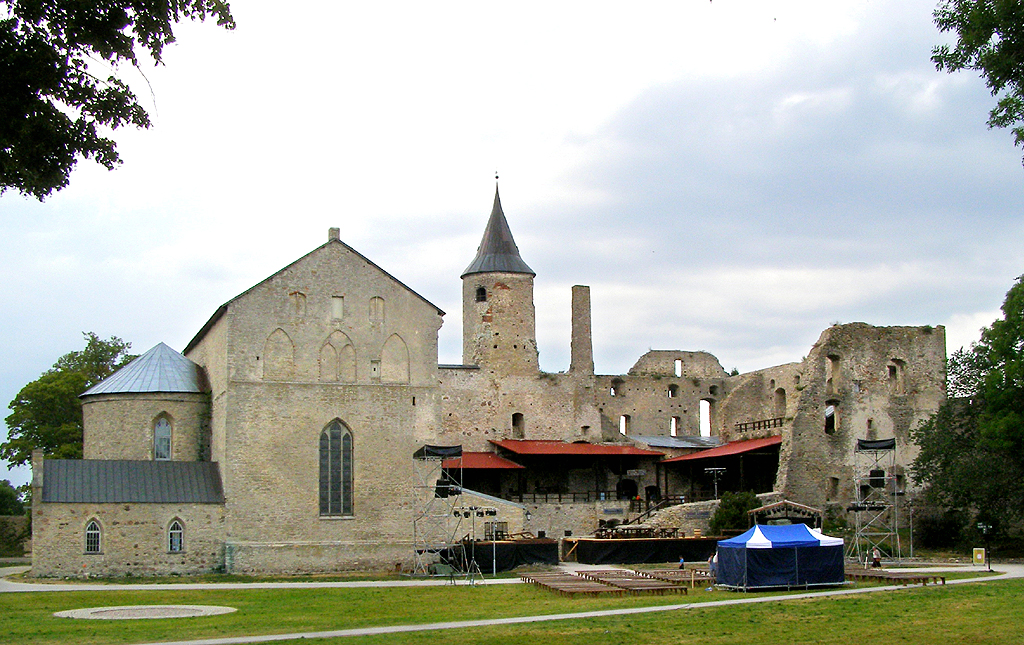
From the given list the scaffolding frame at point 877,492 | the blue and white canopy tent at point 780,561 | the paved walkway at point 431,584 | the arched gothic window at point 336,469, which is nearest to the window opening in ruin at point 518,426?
the paved walkway at point 431,584

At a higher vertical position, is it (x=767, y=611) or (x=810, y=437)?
(x=810, y=437)

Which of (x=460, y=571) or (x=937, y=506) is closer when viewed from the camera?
(x=460, y=571)

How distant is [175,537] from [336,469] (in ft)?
20.0

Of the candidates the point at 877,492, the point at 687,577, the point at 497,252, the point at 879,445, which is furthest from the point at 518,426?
the point at 687,577

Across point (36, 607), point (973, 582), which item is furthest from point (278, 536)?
point (973, 582)

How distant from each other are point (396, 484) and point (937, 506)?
23498 mm

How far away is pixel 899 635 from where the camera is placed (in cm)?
2016

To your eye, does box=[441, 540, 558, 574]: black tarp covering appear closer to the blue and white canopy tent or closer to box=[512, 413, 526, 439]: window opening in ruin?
the blue and white canopy tent

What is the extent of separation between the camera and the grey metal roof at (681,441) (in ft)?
190

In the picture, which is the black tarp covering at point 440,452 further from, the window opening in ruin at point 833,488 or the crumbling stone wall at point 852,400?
the window opening in ruin at point 833,488

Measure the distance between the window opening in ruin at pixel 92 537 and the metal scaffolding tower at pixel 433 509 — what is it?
35.0 feet

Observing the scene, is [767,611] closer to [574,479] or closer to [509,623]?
[509,623]

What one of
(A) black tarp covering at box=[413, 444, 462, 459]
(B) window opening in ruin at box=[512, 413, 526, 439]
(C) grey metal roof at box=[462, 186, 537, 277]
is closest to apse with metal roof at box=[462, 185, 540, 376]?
(C) grey metal roof at box=[462, 186, 537, 277]

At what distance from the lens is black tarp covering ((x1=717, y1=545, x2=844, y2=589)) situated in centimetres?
3012
